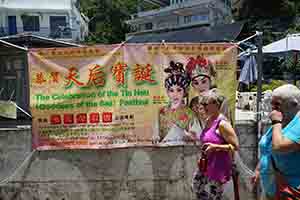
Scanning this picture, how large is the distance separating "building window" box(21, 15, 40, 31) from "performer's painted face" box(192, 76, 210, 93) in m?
46.7

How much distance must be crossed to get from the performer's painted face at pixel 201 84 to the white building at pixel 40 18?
147ft

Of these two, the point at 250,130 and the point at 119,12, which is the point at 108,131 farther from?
the point at 119,12

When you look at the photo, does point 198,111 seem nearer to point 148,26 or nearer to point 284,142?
point 284,142

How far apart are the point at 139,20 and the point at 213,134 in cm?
5027

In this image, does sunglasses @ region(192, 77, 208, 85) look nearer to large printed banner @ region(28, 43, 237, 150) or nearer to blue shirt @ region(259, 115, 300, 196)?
large printed banner @ region(28, 43, 237, 150)

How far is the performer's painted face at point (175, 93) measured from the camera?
511 cm

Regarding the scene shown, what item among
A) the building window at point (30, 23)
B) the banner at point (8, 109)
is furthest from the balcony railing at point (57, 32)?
the banner at point (8, 109)

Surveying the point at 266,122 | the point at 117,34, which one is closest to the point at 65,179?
the point at 266,122

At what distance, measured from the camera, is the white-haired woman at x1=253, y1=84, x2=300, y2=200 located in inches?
113

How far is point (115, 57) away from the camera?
5039mm

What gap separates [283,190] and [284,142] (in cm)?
47

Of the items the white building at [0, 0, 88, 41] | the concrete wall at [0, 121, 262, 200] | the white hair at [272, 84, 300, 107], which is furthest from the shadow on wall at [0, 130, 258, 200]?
the white building at [0, 0, 88, 41]

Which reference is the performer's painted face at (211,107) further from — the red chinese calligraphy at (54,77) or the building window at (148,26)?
the building window at (148,26)

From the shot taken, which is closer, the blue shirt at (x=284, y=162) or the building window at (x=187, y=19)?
the blue shirt at (x=284, y=162)
